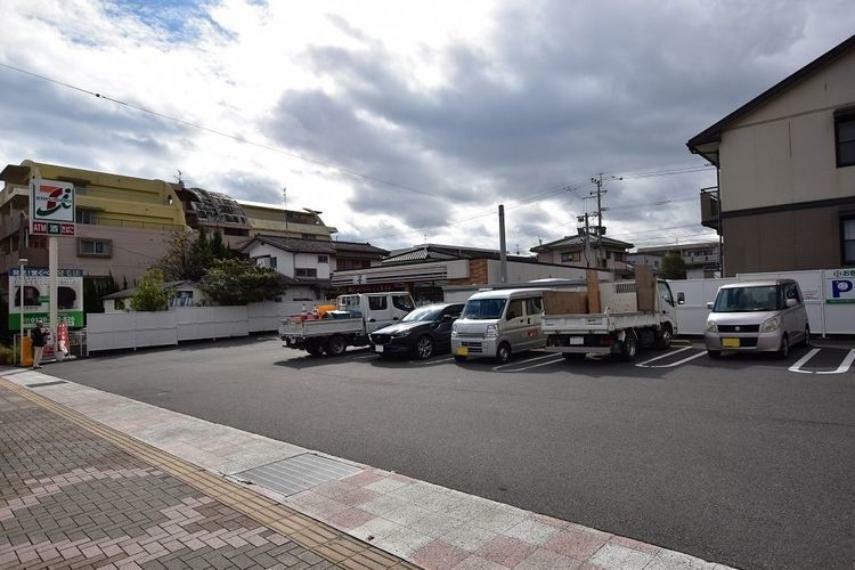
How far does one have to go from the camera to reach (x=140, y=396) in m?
11.4

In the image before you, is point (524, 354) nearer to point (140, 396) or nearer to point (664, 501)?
point (140, 396)

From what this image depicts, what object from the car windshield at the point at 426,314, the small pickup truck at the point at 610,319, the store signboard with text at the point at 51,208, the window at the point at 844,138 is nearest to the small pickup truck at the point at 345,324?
the car windshield at the point at 426,314

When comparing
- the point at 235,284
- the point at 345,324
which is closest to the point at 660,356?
the point at 345,324

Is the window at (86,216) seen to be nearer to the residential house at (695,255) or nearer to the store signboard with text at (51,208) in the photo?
the store signboard with text at (51,208)

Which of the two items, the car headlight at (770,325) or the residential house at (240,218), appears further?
the residential house at (240,218)

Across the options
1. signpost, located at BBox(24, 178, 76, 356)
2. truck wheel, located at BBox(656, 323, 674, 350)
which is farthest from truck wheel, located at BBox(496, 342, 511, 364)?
signpost, located at BBox(24, 178, 76, 356)

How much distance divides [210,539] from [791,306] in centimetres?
1385

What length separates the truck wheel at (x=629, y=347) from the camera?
12.9 meters

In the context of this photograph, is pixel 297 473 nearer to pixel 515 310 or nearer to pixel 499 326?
pixel 499 326

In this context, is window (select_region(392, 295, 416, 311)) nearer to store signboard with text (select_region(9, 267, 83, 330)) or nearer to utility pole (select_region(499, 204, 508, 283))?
utility pole (select_region(499, 204, 508, 283))

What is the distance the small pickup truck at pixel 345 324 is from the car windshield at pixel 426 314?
88.6 inches

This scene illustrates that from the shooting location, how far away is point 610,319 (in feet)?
40.5

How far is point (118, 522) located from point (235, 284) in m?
25.7

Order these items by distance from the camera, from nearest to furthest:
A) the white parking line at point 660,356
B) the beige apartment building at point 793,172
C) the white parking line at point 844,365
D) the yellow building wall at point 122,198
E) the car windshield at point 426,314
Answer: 1. the white parking line at point 844,365
2. the white parking line at point 660,356
3. the car windshield at point 426,314
4. the beige apartment building at point 793,172
5. the yellow building wall at point 122,198
